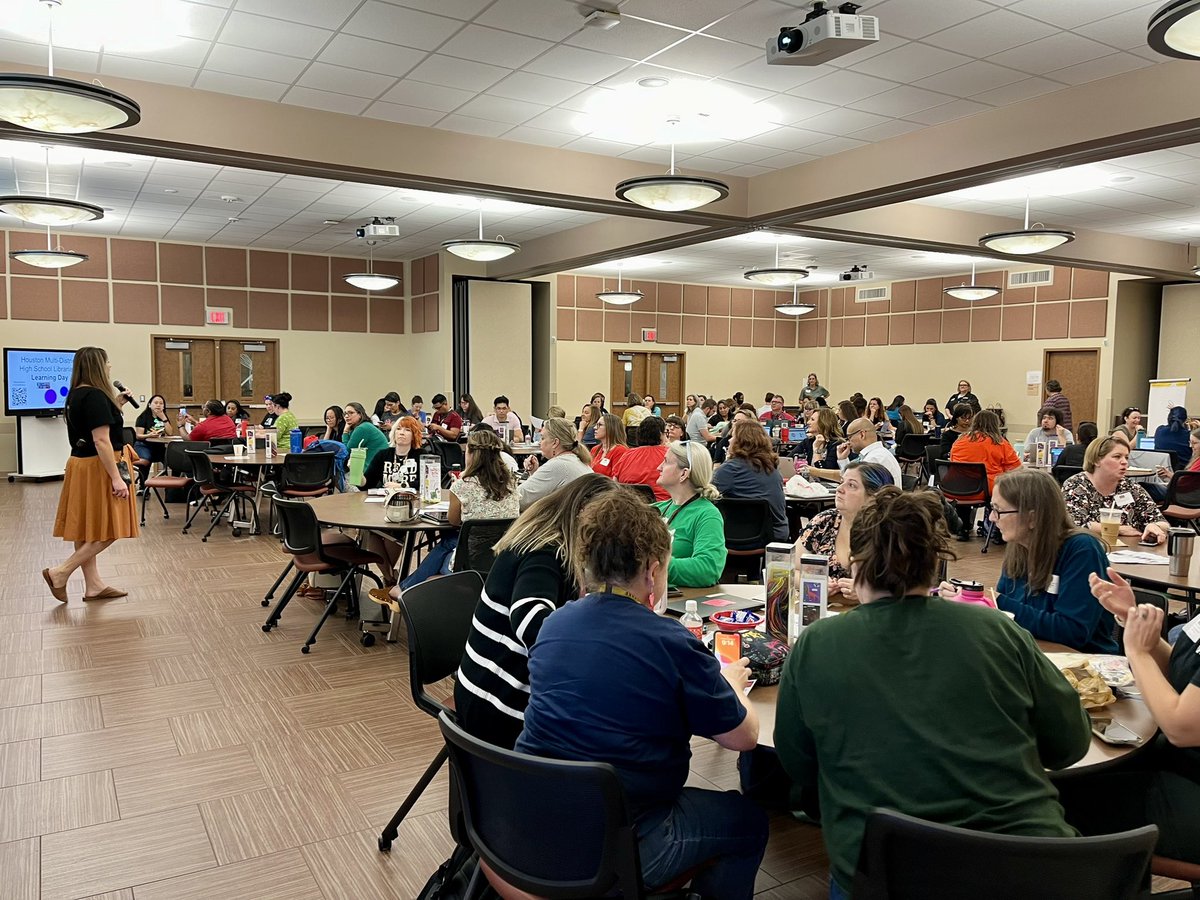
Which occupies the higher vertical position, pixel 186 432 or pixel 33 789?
pixel 186 432

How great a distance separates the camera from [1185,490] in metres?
7.08

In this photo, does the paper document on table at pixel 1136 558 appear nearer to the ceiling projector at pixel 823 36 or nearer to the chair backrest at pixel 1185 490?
the ceiling projector at pixel 823 36

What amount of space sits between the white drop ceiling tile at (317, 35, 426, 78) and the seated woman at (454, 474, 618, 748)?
13.8 feet

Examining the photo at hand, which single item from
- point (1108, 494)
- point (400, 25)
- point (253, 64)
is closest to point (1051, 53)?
point (1108, 494)

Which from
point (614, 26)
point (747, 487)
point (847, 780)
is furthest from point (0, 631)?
point (847, 780)

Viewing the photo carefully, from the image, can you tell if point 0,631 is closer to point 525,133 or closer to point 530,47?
point 530,47

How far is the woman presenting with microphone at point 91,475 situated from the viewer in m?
5.43

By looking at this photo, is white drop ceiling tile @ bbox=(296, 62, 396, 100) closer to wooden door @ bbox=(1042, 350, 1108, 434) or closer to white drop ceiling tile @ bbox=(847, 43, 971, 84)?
white drop ceiling tile @ bbox=(847, 43, 971, 84)

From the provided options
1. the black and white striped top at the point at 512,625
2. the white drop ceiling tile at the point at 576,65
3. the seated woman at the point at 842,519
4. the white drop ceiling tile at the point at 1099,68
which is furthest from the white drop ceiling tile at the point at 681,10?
the black and white striped top at the point at 512,625

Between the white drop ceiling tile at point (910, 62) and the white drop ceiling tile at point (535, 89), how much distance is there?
76.6 inches

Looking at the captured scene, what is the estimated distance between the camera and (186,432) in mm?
11094

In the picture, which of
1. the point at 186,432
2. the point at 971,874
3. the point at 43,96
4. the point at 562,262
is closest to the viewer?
the point at 971,874

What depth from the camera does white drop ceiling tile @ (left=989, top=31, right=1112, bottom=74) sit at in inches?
204

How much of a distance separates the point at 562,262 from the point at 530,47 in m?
6.82
